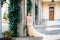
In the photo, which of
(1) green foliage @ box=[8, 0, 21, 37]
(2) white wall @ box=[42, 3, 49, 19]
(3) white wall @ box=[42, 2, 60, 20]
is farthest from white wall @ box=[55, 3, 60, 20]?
(1) green foliage @ box=[8, 0, 21, 37]

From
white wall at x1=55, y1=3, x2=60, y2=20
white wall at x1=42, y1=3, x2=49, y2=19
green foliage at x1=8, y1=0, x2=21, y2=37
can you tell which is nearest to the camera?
green foliage at x1=8, y1=0, x2=21, y2=37

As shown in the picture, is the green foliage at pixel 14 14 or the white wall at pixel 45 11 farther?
the white wall at pixel 45 11

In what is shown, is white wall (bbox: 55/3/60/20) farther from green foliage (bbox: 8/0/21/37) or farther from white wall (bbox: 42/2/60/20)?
green foliage (bbox: 8/0/21/37)

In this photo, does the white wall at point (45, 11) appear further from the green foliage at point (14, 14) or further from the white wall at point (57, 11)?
the green foliage at point (14, 14)

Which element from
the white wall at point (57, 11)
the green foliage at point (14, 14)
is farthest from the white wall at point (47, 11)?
the green foliage at point (14, 14)

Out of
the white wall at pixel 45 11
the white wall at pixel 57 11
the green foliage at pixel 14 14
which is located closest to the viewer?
the green foliage at pixel 14 14

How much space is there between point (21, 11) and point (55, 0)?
1951 cm

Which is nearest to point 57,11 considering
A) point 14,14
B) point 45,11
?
point 45,11

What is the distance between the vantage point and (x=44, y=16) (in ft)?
88.6

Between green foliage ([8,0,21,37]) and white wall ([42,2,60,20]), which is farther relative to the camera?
white wall ([42,2,60,20])

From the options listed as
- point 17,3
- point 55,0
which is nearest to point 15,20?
point 17,3

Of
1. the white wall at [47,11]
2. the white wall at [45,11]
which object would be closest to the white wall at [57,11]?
the white wall at [47,11]

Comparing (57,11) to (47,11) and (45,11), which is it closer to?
(47,11)

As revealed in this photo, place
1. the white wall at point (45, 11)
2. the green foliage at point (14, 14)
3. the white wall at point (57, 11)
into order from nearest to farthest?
the green foliage at point (14, 14) < the white wall at point (57, 11) < the white wall at point (45, 11)
